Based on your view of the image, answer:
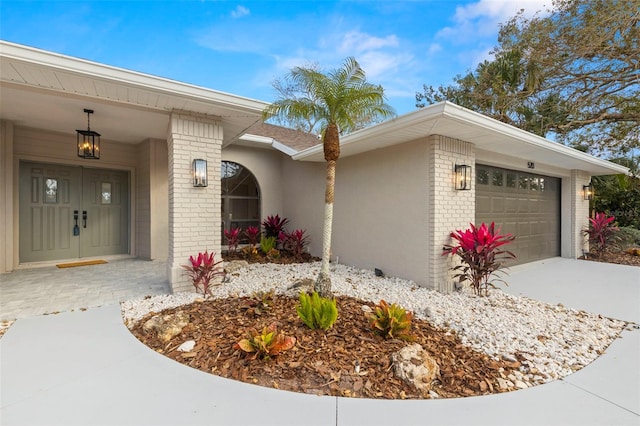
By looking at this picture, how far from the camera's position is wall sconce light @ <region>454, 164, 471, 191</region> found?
5215mm

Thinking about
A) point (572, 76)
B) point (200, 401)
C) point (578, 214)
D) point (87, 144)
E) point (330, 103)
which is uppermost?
point (572, 76)

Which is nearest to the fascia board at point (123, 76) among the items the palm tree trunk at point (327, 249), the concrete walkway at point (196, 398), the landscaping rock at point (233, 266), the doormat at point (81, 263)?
the palm tree trunk at point (327, 249)

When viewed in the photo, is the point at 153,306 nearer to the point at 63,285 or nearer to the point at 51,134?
the point at 63,285

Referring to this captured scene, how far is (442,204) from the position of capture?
5031 mm

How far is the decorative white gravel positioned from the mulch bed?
0.24m

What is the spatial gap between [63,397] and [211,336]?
44.9 inches

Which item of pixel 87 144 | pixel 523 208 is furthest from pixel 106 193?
pixel 523 208

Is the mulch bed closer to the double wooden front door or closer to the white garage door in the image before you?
the white garage door

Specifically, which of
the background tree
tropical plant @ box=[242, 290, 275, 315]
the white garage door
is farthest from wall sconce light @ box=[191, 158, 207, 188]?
the background tree

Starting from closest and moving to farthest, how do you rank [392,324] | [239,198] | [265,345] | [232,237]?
[265,345] < [392,324] < [232,237] < [239,198]

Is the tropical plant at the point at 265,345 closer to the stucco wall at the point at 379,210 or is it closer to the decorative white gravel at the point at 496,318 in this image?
the decorative white gravel at the point at 496,318

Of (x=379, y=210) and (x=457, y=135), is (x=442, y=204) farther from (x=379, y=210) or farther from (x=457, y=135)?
(x=379, y=210)

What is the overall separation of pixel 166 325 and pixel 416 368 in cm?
252

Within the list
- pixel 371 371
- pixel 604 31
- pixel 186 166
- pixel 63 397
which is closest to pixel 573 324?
pixel 371 371
